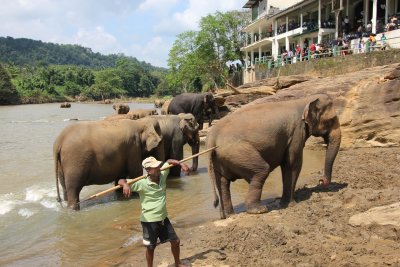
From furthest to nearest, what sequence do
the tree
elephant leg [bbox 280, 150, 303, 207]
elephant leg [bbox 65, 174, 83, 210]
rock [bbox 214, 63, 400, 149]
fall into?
the tree → rock [bbox 214, 63, 400, 149] → elephant leg [bbox 65, 174, 83, 210] → elephant leg [bbox 280, 150, 303, 207]

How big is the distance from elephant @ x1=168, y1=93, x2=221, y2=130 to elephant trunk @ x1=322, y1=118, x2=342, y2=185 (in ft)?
39.4

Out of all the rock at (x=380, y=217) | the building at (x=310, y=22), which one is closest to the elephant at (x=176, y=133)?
the rock at (x=380, y=217)

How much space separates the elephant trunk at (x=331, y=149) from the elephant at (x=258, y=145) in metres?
0.46

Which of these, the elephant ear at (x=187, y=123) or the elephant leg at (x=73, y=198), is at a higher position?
the elephant ear at (x=187, y=123)

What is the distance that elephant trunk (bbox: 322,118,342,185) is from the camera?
25.7 feet

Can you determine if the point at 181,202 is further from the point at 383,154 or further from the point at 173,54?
the point at 173,54

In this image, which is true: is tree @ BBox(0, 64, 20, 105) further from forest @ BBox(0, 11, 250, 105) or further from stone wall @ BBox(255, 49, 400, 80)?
stone wall @ BBox(255, 49, 400, 80)

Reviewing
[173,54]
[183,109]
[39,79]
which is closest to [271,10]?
[173,54]

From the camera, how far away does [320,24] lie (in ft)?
116

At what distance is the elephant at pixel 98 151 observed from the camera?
8.38 meters

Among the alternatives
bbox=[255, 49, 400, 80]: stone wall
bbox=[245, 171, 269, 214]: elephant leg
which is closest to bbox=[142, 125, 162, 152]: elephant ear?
bbox=[245, 171, 269, 214]: elephant leg

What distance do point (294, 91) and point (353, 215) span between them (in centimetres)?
934

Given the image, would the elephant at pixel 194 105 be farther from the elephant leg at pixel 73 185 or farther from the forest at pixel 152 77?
the elephant leg at pixel 73 185

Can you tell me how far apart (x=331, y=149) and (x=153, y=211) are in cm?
400
